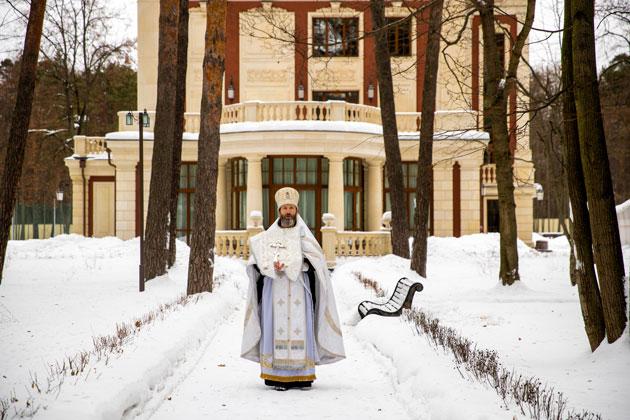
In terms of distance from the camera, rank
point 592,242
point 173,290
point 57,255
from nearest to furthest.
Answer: point 592,242
point 173,290
point 57,255

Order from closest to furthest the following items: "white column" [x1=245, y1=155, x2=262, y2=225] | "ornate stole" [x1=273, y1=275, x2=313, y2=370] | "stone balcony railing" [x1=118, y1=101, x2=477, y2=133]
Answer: "ornate stole" [x1=273, y1=275, x2=313, y2=370], "white column" [x1=245, y1=155, x2=262, y2=225], "stone balcony railing" [x1=118, y1=101, x2=477, y2=133]

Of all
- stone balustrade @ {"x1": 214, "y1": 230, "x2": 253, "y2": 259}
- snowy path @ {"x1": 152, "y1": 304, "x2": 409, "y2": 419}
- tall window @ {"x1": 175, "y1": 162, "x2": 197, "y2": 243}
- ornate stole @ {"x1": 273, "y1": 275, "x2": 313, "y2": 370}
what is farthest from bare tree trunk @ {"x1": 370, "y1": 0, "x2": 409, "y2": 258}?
ornate stole @ {"x1": 273, "y1": 275, "x2": 313, "y2": 370}

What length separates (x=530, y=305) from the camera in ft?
41.9

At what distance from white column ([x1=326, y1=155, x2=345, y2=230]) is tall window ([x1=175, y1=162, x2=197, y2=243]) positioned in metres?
5.91

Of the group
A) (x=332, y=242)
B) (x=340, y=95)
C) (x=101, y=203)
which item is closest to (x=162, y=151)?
(x=332, y=242)

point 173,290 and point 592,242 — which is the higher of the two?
point 592,242

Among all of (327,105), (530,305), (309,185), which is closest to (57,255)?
(309,185)

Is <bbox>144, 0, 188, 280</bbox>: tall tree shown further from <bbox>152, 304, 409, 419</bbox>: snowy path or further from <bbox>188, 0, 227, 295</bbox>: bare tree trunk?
<bbox>152, 304, 409, 419</bbox>: snowy path

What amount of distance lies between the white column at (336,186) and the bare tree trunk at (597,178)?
660 inches

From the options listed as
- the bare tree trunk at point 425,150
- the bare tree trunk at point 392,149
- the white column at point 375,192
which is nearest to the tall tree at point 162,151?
the bare tree trunk at point 392,149

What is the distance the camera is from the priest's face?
728 centimetres

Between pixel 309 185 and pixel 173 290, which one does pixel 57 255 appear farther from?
pixel 173 290

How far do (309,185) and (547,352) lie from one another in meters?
17.2

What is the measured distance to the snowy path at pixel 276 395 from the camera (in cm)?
603
